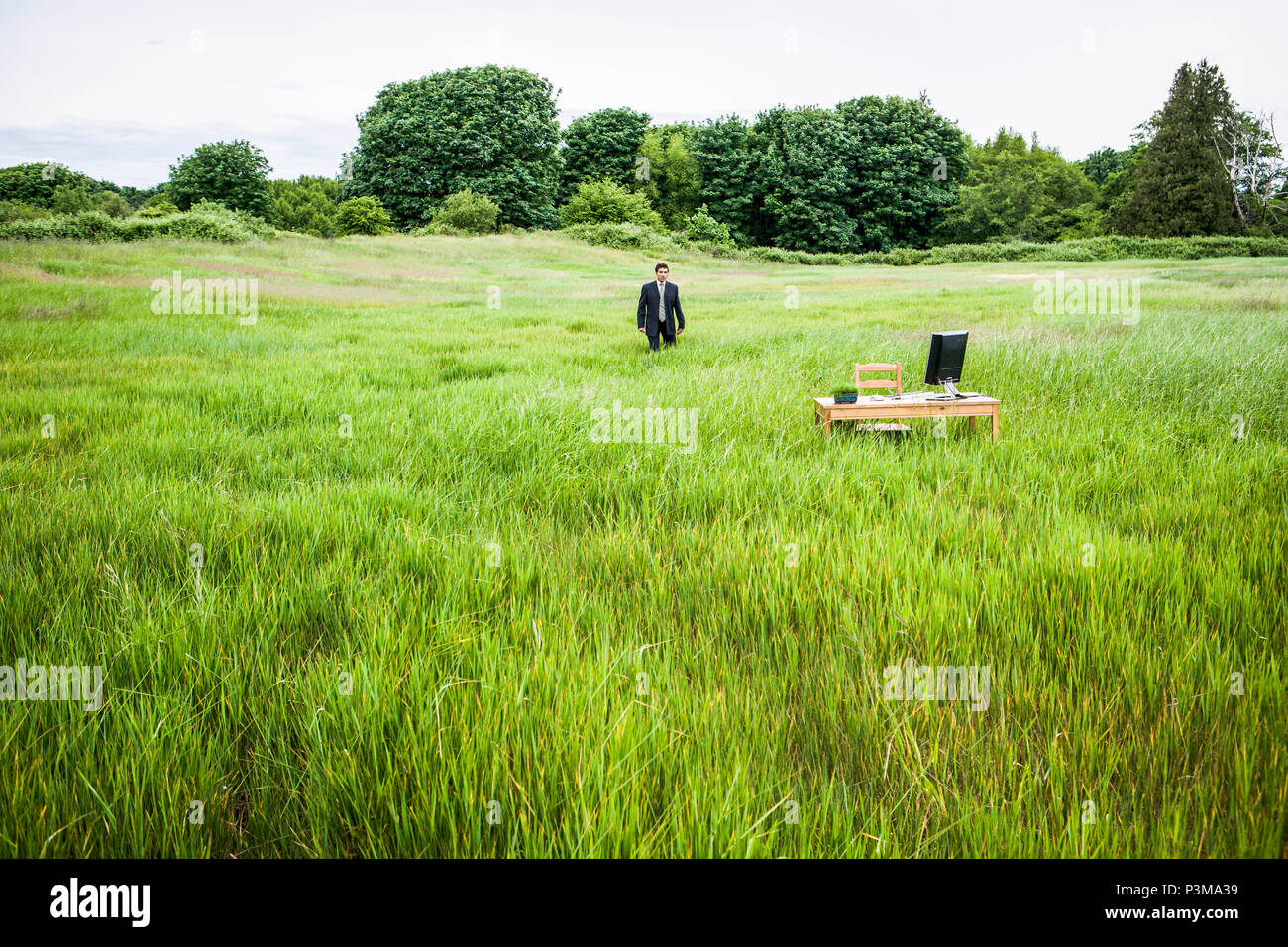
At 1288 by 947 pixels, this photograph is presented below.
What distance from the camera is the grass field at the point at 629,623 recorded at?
1812 millimetres

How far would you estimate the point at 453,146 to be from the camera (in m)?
53.0

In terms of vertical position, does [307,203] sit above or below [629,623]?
above

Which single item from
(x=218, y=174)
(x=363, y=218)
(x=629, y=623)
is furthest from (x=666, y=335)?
(x=218, y=174)

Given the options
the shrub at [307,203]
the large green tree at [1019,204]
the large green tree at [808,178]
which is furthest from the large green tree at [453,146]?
the large green tree at [1019,204]

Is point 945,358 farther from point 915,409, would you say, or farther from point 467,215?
point 467,215

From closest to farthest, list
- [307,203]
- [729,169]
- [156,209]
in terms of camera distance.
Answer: [156,209]
[729,169]
[307,203]

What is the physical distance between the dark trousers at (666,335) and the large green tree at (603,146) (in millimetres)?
57569

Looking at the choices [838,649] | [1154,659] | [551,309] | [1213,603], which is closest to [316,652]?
[838,649]

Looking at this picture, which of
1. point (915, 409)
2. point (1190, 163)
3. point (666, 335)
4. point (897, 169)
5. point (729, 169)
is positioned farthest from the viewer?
point (729, 169)

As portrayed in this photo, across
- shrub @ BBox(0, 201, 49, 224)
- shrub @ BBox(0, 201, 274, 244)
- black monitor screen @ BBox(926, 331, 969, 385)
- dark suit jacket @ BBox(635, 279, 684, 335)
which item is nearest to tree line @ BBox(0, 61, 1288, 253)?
shrub @ BBox(0, 201, 274, 244)

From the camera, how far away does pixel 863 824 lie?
1.78 meters

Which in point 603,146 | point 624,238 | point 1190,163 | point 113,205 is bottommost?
point 113,205

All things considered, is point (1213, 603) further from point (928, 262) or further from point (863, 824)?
point (928, 262)

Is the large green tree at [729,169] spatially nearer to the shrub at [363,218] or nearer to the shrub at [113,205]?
the shrub at [363,218]
